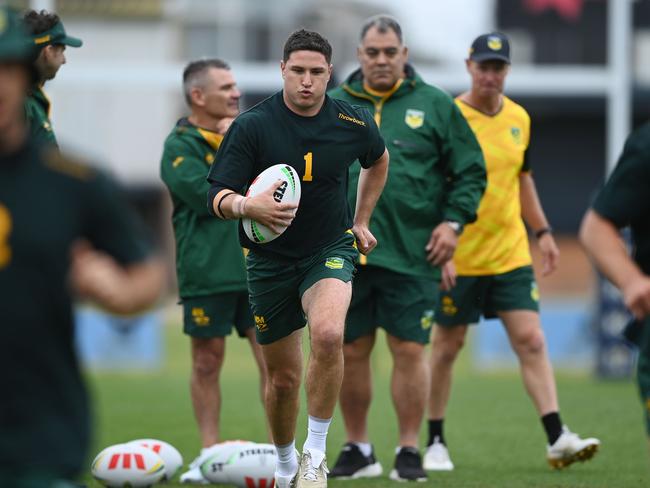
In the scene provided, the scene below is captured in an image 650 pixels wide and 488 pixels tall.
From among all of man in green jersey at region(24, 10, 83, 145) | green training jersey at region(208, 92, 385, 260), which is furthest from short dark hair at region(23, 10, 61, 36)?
green training jersey at region(208, 92, 385, 260)

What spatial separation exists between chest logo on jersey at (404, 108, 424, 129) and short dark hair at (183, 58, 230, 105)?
4.00 feet

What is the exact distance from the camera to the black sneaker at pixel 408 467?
793 centimetres

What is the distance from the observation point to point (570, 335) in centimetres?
1819

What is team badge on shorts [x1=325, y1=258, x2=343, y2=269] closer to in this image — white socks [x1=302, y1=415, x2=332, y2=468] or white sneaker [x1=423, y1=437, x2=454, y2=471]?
white socks [x1=302, y1=415, x2=332, y2=468]

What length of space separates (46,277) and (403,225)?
4.45 m

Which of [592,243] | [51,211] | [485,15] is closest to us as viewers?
[51,211]

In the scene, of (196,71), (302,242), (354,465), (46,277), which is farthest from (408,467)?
(46,277)

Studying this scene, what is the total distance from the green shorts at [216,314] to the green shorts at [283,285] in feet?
5.03

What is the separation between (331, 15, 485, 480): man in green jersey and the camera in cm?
817

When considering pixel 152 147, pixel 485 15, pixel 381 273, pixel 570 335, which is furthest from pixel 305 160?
pixel 152 147

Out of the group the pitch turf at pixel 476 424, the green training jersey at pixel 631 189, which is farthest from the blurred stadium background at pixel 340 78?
the green training jersey at pixel 631 189

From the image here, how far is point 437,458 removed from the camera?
870 cm

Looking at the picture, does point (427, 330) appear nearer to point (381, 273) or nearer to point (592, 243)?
point (381, 273)

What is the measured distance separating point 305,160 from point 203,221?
6.16 feet
